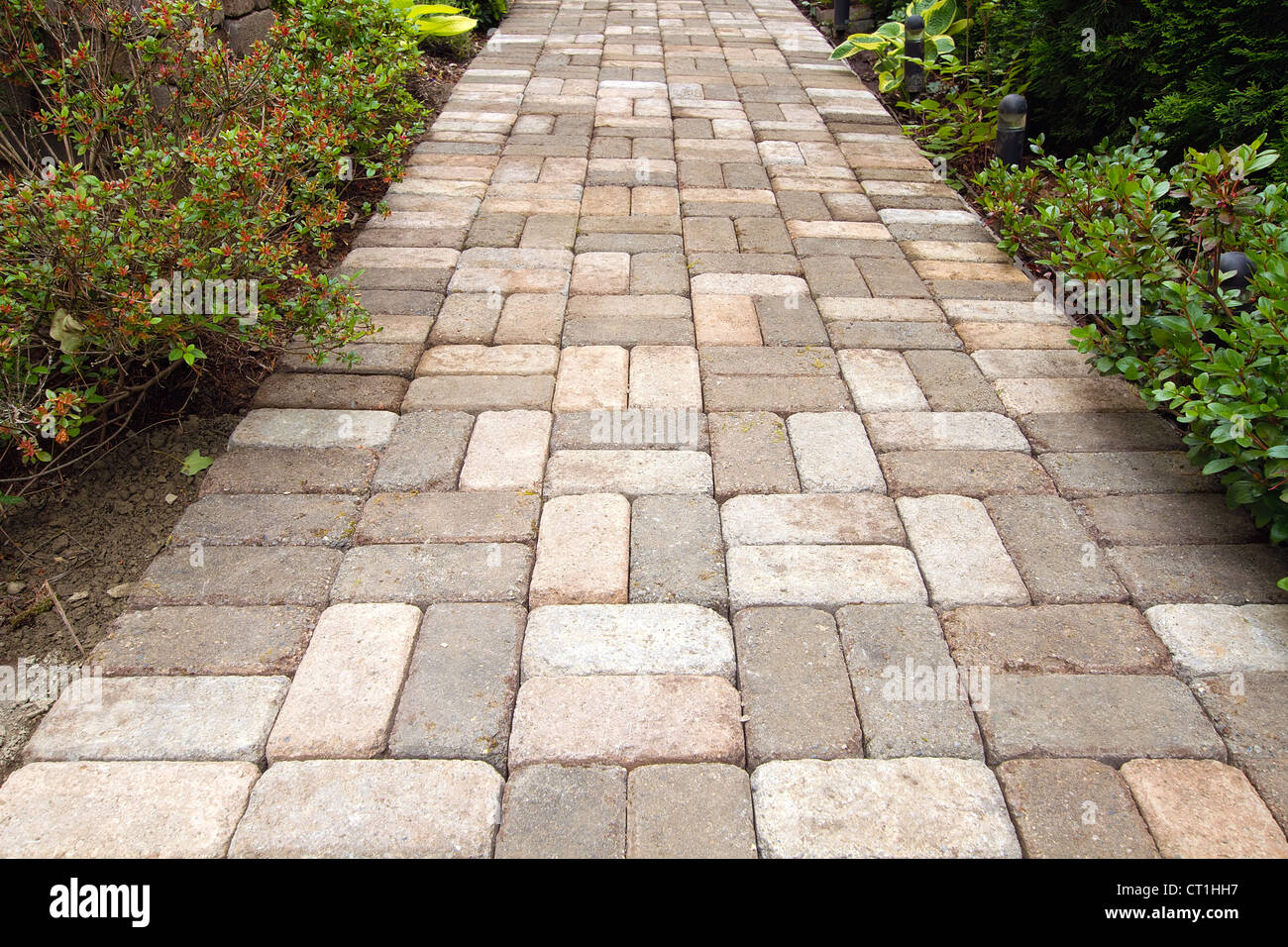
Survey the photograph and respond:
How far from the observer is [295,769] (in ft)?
4.84

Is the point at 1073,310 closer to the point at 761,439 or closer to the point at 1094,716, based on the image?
the point at 761,439

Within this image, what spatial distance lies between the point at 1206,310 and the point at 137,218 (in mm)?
2606

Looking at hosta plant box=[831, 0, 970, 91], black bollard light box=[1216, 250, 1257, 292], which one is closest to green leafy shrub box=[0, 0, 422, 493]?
black bollard light box=[1216, 250, 1257, 292]

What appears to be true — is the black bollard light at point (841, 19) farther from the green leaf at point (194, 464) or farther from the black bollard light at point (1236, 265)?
the green leaf at point (194, 464)

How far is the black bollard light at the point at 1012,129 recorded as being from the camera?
3.90 metres

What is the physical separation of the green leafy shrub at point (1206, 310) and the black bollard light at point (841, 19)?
4.18m

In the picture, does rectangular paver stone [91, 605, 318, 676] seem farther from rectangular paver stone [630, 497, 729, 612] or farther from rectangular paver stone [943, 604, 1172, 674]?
rectangular paver stone [943, 604, 1172, 674]

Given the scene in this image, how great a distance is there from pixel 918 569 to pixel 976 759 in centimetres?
49

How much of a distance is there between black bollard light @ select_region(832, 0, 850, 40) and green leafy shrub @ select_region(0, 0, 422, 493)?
4.56m

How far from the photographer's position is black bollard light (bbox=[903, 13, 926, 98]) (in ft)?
17.1

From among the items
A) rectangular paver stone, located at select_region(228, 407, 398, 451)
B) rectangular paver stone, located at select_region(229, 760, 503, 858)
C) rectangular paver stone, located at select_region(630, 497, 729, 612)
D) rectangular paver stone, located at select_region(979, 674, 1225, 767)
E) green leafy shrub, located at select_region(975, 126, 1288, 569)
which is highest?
green leafy shrub, located at select_region(975, 126, 1288, 569)

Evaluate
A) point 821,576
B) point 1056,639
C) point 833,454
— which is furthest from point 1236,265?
point 821,576

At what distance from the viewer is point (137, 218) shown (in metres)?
2.10

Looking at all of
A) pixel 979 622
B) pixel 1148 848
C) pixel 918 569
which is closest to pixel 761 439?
pixel 918 569
